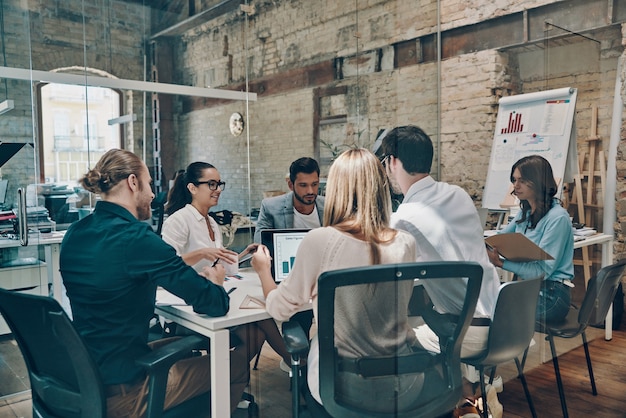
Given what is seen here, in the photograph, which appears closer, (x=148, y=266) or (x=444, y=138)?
(x=148, y=266)

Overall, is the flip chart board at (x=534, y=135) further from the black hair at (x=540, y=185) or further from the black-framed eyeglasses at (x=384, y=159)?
the black-framed eyeglasses at (x=384, y=159)

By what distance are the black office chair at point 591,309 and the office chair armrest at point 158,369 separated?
1570 millimetres

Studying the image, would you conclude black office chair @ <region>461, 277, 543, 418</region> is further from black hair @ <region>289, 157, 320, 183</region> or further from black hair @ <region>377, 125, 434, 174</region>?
black hair @ <region>289, 157, 320, 183</region>

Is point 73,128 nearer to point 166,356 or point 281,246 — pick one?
point 281,246

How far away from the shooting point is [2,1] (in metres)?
3.37

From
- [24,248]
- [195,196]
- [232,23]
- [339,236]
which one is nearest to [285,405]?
[195,196]

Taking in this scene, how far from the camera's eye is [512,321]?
1888 mm

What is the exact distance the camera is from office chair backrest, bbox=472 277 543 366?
5.98ft

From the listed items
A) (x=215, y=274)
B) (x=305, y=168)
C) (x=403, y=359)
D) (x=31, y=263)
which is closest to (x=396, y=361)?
(x=403, y=359)

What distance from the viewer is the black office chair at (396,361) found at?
130 cm

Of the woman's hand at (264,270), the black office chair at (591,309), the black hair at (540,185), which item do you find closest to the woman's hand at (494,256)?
the black hair at (540,185)

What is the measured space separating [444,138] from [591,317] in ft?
Answer: 6.90

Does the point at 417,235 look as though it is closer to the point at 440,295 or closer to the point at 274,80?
the point at 440,295

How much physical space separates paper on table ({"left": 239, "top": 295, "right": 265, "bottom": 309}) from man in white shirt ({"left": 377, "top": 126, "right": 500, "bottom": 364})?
65 centimetres
